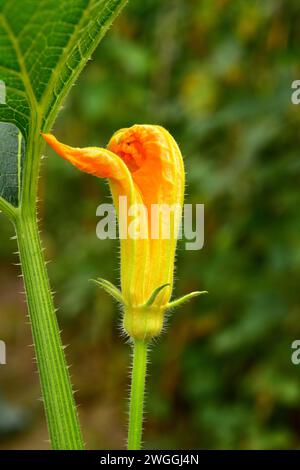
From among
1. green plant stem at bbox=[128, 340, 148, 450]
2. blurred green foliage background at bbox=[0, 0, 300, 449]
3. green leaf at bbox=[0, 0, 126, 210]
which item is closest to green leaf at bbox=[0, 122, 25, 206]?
green leaf at bbox=[0, 0, 126, 210]

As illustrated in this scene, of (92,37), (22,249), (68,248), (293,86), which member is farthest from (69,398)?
(68,248)

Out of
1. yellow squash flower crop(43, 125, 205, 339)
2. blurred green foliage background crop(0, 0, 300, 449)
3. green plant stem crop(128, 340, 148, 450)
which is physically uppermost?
blurred green foliage background crop(0, 0, 300, 449)

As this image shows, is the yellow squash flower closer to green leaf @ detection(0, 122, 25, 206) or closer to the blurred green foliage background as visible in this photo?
green leaf @ detection(0, 122, 25, 206)

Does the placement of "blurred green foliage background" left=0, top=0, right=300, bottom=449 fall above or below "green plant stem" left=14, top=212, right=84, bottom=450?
above

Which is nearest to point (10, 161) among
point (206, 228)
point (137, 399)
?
point (137, 399)

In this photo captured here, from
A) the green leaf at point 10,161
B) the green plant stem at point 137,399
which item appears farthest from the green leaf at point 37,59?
the green plant stem at point 137,399

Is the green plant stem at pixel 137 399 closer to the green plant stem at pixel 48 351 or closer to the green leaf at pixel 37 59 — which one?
the green plant stem at pixel 48 351

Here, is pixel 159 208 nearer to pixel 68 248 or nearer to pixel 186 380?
pixel 186 380
